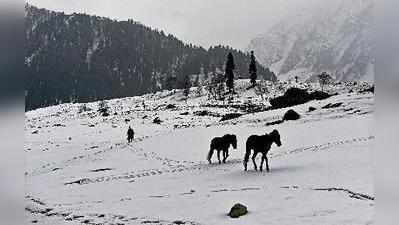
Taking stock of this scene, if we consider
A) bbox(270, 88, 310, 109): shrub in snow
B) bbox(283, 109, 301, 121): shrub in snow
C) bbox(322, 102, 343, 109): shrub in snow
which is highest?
bbox(270, 88, 310, 109): shrub in snow

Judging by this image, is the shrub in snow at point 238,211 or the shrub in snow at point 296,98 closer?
the shrub in snow at point 238,211

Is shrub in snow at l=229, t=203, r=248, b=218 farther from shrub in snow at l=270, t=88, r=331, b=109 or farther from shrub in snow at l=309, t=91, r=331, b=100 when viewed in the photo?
shrub in snow at l=270, t=88, r=331, b=109

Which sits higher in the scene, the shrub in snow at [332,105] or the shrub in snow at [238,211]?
the shrub in snow at [332,105]

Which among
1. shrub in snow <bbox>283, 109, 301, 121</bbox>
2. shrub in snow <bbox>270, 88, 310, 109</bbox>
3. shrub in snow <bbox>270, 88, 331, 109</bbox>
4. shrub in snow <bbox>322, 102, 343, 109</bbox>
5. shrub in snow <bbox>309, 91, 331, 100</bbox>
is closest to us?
shrub in snow <bbox>283, 109, 301, 121</bbox>

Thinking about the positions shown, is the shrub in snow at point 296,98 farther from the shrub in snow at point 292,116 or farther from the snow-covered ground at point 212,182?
the snow-covered ground at point 212,182

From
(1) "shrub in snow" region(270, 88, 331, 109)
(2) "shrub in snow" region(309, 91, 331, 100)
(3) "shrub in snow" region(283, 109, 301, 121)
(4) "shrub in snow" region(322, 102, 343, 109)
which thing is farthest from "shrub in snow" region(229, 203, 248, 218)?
(1) "shrub in snow" region(270, 88, 331, 109)

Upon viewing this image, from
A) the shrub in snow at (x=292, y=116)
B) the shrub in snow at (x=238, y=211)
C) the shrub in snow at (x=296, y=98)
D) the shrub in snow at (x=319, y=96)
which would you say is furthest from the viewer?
the shrub in snow at (x=296, y=98)

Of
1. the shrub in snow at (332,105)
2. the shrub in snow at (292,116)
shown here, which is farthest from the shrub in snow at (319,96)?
the shrub in snow at (292,116)

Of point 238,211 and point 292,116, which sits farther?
point 292,116

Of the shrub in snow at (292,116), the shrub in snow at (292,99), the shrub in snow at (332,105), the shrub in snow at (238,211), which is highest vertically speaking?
the shrub in snow at (292,99)

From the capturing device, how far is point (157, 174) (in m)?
21.8

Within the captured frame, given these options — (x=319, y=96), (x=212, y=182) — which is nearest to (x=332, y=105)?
(x=319, y=96)

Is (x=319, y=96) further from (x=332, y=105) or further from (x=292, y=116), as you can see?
(x=292, y=116)
